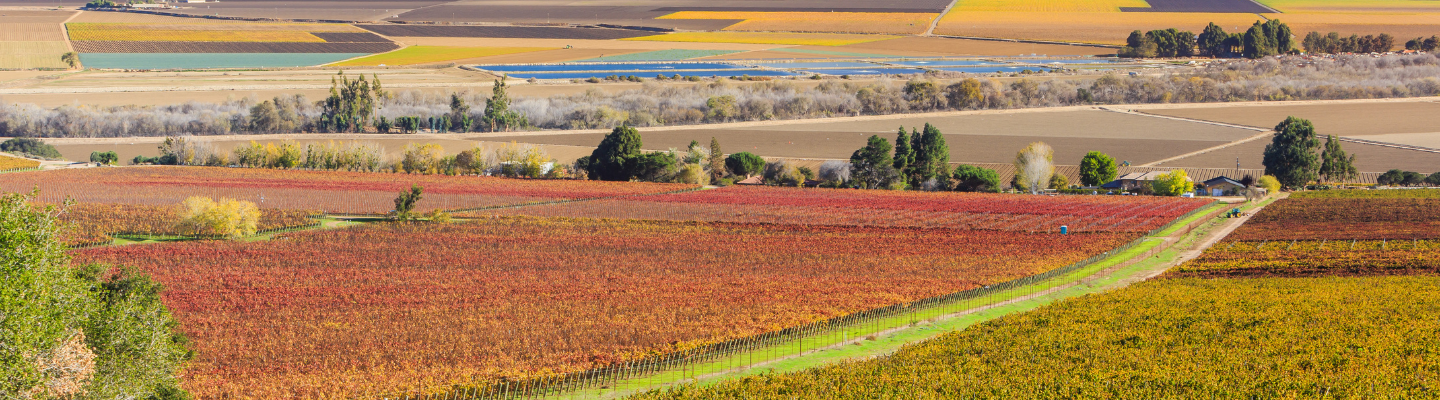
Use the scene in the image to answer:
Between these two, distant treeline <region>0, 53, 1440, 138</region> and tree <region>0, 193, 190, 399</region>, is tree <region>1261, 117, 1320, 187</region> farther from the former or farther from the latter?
tree <region>0, 193, 190, 399</region>

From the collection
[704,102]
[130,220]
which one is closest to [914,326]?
[130,220]

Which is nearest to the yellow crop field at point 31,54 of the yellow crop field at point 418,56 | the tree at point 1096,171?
the yellow crop field at point 418,56

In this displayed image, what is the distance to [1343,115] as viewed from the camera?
127000 millimetres

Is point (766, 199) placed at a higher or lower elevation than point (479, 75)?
lower

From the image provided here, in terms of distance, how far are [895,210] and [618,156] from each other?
2731 cm

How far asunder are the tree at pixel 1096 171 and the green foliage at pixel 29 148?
87973mm

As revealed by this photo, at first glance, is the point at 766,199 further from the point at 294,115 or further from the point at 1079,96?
the point at 1079,96

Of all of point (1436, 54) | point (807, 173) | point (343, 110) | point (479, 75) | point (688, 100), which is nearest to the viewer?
point (807, 173)

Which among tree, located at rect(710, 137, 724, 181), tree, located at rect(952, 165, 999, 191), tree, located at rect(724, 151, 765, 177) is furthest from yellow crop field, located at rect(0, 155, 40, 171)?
tree, located at rect(952, 165, 999, 191)

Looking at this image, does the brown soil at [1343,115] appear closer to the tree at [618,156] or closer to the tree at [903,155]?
the tree at [903,155]

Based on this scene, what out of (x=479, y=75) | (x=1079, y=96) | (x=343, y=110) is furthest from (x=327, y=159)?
(x=1079, y=96)

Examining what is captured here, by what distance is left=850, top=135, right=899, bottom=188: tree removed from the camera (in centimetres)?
8725

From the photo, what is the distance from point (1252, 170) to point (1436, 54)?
361 ft

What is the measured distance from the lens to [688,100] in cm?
13400
